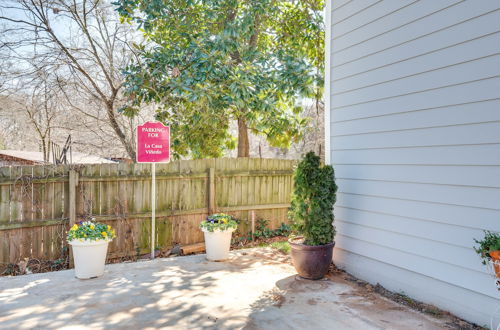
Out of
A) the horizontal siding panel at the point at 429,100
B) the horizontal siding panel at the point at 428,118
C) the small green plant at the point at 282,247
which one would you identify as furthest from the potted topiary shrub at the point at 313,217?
the small green plant at the point at 282,247

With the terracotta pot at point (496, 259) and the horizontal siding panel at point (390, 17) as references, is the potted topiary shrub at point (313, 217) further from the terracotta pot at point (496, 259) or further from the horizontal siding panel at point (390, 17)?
the terracotta pot at point (496, 259)

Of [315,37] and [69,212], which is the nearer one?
[69,212]

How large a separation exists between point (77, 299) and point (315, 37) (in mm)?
5802

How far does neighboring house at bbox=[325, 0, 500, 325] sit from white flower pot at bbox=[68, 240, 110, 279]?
9.21 feet

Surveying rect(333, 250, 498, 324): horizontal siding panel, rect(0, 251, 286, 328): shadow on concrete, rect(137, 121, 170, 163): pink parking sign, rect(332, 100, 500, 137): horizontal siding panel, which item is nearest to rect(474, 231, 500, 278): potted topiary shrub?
rect(333, 250, 498, 324): horizontal siding panel

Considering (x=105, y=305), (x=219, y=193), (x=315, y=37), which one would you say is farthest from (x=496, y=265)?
(x=315, y=37)

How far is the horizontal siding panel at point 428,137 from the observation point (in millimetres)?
2592

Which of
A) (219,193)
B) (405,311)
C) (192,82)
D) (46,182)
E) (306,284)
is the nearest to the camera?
(405,311)

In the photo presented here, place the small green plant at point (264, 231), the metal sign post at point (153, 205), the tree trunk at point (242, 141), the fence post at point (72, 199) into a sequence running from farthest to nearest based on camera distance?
the tree trunk at point (242, 141) < the small green plant at point (264, 231) < the metal sign post at point (153, 205) < the fence post at point (72, 199)

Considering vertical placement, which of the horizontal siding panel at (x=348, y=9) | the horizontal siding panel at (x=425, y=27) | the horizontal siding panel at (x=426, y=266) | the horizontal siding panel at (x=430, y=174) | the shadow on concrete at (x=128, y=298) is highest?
the horizontal siding panel at (x=348, y=9)

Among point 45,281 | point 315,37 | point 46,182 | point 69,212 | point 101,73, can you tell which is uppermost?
point 315,37

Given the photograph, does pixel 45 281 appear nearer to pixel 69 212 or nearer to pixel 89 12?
pixel 69 212

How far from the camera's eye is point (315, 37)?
21.7 ft

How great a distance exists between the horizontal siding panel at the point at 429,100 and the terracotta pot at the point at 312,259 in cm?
152
